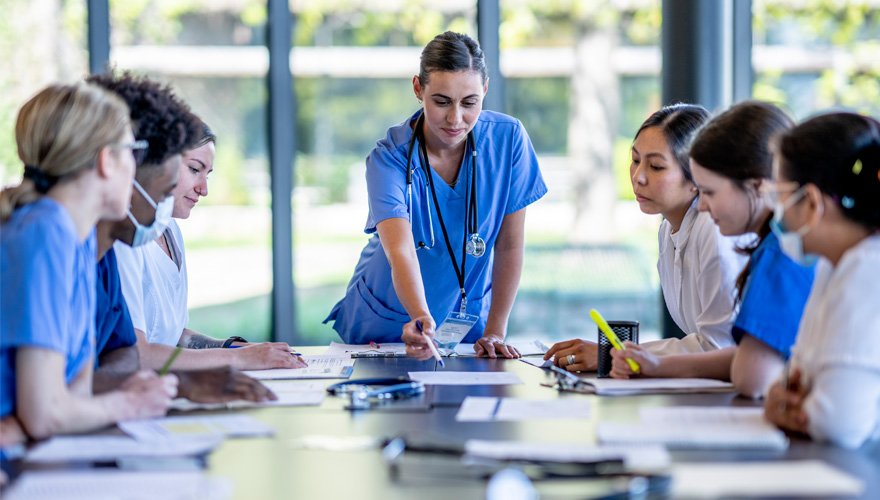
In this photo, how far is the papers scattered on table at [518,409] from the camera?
1.91 metres

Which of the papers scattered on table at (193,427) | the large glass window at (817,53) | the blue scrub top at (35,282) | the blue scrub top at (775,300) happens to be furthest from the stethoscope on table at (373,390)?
the large glass window at (817,53)

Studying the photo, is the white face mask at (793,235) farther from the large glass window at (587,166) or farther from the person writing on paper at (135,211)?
the large glass window at (587,166)

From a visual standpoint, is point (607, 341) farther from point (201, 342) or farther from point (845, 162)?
point (201, 342)

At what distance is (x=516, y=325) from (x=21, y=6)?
2.95 meters

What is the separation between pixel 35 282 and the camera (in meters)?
1.68

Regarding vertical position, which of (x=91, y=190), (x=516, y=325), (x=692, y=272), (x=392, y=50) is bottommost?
(x=516, y=325)

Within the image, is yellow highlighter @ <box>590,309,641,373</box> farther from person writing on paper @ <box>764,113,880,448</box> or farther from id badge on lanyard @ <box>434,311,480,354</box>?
id badge on lanyard @ <box>434,311,480,354</box>

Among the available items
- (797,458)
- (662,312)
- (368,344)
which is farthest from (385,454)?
(662,312)

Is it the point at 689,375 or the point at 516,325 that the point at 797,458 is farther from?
the point at 516,325

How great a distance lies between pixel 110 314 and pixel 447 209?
1201 millimetres

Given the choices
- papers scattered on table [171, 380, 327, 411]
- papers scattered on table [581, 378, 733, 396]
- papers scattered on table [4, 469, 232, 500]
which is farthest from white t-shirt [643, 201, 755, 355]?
papers scattered on table [4, 469, 232, 500]

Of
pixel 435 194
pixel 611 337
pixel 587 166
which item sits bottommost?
pixel 611 337

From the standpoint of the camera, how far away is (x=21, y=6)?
17.0ft

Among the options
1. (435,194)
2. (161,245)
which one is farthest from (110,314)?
(435,194)
